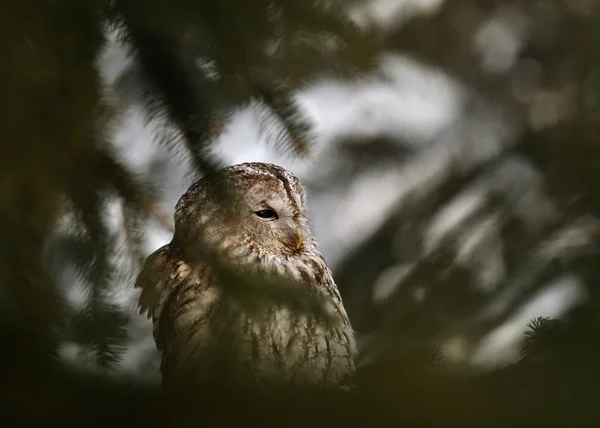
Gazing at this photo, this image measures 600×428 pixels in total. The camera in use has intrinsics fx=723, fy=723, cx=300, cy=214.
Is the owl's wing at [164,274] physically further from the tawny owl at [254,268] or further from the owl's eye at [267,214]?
the owl's eye at [267,214]

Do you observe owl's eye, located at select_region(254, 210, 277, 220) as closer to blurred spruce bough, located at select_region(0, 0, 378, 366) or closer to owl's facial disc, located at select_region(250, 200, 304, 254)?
owl's facial disc, located at select_region(250, 200, 304, 254)

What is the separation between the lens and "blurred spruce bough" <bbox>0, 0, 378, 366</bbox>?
871 millimetres

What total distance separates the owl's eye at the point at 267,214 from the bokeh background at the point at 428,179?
0.24 m

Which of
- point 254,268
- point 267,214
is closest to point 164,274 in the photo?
point 267,214

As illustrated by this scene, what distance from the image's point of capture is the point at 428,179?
250 cm

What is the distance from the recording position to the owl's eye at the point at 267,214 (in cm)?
208

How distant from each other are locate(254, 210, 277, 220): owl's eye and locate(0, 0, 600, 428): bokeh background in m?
0.24

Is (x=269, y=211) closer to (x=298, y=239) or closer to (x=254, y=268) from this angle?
(x=298, y=239)

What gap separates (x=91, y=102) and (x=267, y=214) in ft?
4.01

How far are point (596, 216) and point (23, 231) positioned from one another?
5.36 feet

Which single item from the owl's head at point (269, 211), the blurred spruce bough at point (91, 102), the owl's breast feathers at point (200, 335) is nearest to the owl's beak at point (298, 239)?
the owl's head at point (269, 211)

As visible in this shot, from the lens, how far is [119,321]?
93 centimetres

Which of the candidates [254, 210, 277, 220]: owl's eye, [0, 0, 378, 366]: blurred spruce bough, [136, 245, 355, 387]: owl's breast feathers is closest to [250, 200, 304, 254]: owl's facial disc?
[254, 210, 277, 220]: owl's eye

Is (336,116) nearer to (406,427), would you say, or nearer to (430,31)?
(430,31)
